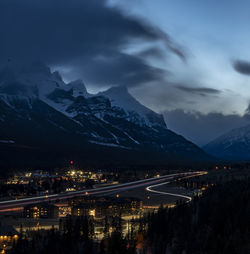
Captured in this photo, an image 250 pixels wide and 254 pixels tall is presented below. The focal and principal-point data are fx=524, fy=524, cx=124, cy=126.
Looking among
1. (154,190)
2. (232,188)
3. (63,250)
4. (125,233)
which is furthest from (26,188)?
(63,250)

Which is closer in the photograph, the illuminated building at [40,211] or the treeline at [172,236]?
the treeline at [172,236]

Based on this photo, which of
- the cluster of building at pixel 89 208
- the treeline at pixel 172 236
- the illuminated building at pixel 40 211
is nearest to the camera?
the treeline at pixel 172 236

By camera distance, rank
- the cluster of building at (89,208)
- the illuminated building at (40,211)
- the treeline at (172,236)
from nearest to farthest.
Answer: the treeline at (172,236) → the illuminated building at (40,211) → the cluster of building at (89,208)

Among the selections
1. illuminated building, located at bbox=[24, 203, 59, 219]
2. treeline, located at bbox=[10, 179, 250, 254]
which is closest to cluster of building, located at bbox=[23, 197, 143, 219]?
illuminated building, located at bbox=[24, 203, 59, 219]

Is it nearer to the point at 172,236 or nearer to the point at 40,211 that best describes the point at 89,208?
the point at 40,211

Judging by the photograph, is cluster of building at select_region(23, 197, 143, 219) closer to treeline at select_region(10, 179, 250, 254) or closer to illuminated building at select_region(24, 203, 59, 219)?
illuminated building at select_region(24, 203, 59, 219)

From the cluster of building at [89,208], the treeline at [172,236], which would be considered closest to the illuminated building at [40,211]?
the cluster of building at [89,208]

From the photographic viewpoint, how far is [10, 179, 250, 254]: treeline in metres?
84.2

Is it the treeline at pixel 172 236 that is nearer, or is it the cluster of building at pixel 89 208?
the treeline at pixel 172 236

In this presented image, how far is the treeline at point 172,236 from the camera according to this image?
276ft

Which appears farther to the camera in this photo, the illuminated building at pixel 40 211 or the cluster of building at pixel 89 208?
the cluster of building at pixel 89 208

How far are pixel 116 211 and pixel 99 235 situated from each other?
29571mm

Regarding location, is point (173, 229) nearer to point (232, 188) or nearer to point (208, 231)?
point (208, 231)

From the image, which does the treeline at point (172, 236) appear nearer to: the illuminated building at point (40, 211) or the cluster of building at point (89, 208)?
the cluster of building at point (89, 208)
